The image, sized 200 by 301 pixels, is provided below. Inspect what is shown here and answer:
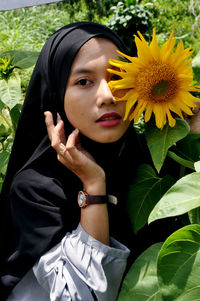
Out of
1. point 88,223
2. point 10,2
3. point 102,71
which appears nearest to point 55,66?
point 102,71

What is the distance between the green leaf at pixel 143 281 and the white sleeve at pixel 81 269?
6 centimetres

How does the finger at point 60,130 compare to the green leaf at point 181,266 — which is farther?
the finger at point 60,130

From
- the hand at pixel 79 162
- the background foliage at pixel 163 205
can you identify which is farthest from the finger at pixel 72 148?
the background foliage at pixel 163 205

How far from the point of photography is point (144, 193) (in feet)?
4.19

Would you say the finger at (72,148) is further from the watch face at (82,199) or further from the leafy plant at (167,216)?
the leafy plant at (167,216)

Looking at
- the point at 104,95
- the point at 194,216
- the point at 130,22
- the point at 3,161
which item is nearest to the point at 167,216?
the point at 194,216

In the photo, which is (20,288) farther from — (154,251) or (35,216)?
(154,251)

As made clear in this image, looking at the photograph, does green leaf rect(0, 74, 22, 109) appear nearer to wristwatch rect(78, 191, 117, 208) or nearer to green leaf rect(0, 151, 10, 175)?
green leaf rect(0, 151, 10, 175)

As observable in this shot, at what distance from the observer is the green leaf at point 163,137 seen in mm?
1099

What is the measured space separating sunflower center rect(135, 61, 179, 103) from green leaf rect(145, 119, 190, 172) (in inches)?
3.3

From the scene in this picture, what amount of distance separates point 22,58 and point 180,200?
93cm

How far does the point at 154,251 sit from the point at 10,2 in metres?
1.15

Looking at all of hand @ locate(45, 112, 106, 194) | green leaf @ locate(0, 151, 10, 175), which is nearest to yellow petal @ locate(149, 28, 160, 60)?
hand @ locate(45, 112, 106, 194)

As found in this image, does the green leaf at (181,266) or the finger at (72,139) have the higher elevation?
the finger at (72,139)
